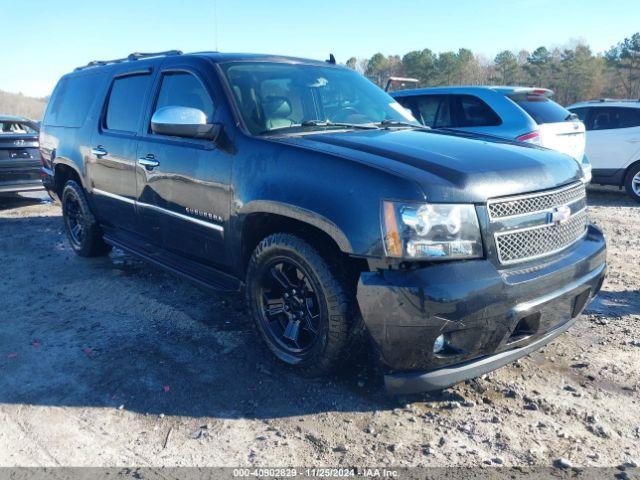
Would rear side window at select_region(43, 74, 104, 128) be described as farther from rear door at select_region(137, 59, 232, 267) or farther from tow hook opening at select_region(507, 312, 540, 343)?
tow hook opening at select_region(507, 312, 540, 343)

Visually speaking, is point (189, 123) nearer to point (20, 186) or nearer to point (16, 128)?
point (20, 186)

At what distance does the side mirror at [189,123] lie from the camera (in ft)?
11.0

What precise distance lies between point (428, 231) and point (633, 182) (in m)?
8.29

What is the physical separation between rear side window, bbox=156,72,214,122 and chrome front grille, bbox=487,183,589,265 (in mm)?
2009

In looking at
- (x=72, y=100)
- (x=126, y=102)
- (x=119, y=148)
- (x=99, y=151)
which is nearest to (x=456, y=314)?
(x=119, y=148)

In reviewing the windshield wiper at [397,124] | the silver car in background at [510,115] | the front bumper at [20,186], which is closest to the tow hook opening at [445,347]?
the windshield wiper at [397,124]

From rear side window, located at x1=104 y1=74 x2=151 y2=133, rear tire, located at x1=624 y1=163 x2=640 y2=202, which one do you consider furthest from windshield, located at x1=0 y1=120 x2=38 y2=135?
rear tire, located at x1=624 y1=163 x2=640 y2=202

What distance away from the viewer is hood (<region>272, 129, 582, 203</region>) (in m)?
2.57

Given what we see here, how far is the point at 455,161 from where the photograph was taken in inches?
109

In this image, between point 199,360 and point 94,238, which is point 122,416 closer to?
point 199,360

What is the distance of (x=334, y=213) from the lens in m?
2.67

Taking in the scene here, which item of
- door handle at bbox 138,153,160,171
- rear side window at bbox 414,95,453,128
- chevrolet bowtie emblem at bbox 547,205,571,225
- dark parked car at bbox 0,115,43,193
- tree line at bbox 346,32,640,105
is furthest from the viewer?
tree line at bbox 346,32,640,105

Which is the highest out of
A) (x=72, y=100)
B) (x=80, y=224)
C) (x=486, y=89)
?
(x=486, y=89)

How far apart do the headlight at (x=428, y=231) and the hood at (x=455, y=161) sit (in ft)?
0.23
